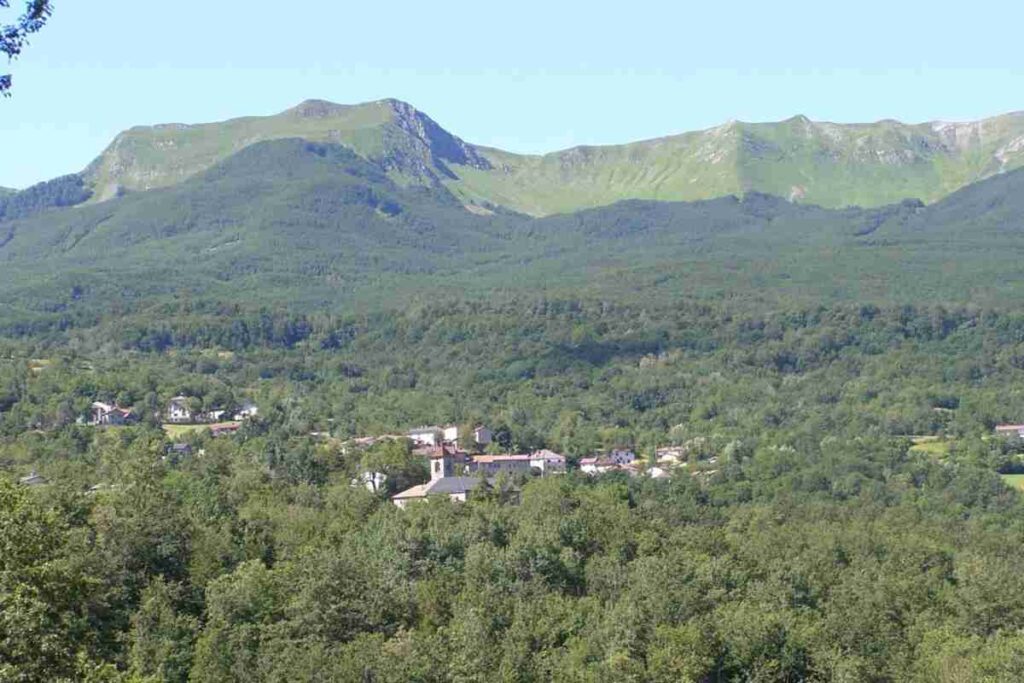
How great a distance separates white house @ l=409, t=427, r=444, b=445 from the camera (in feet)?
310

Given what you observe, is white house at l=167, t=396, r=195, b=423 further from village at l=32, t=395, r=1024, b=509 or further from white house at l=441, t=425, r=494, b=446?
white house at l=441, t=425, r=494, b=446

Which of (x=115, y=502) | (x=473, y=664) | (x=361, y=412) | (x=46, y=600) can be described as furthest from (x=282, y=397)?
(x=46, y=600)

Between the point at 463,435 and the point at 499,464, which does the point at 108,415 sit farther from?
the point at 499,464

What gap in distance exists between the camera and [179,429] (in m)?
100

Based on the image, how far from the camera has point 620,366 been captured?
147m

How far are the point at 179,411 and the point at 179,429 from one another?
647 cm

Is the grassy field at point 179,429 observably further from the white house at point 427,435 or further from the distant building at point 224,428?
the white house at point 427,435

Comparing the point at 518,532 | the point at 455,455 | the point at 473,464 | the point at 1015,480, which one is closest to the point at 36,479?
the point at 518,532

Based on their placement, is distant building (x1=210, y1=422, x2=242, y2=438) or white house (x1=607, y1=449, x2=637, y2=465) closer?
distant building (x1=210, y1=422, x2=242, y2=438)

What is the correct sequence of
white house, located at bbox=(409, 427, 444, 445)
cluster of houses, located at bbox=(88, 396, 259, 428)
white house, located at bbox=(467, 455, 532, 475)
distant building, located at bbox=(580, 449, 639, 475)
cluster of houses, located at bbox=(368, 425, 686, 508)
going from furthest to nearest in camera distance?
cluster of houses, located at bbox=(88, 396, 259, 428)
white house, located at bbox=(409, 427, 444, 445)
distant building, located at bbox=(580, 449, 639, 475)
white house, located at bbox=(467, 455, 532, 475)
cluster of houses, located at bbox=(368, 425, 686, 508)

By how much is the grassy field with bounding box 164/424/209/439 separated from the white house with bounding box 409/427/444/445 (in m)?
11.5

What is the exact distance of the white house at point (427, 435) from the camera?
310 ft

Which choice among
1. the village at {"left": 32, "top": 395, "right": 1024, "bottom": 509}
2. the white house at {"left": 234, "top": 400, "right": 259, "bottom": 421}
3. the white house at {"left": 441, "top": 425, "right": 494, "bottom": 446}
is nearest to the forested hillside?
the village at {"left": 32, "top": 395, "right": 1024, "bottom": 509}

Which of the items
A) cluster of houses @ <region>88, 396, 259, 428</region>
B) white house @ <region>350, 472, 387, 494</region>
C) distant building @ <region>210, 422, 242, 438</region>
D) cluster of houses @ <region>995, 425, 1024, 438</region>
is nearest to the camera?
white house @ <region>350, 472, 387, 494</region>
